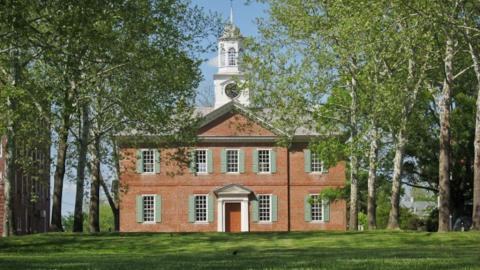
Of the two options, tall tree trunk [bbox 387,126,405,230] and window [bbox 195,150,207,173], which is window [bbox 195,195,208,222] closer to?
window [bbox 195,150,207,173]

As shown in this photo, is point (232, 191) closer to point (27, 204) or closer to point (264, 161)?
point (264, 161)

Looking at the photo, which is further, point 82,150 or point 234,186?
point 234,186

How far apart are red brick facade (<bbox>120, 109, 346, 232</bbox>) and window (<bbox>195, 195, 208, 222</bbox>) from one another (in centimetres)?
40

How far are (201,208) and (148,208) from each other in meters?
3.52

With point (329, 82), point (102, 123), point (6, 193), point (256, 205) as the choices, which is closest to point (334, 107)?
point (329, 82)

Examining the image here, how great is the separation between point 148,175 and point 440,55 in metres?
32.7

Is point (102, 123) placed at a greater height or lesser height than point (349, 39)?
lesser

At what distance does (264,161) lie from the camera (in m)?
61.8

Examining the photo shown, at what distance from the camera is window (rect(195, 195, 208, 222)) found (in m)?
60.8

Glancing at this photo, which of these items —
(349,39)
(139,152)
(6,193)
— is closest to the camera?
(349,39)

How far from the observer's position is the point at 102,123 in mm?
40062

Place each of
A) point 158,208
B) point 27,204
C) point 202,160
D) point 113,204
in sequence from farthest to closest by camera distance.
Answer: point 27,204 → point 202,160 → point 158,208 → point 113,204

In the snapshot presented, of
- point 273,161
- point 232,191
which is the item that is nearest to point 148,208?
point 232,191

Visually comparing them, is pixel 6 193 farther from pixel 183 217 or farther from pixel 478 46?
pixel 183 217
